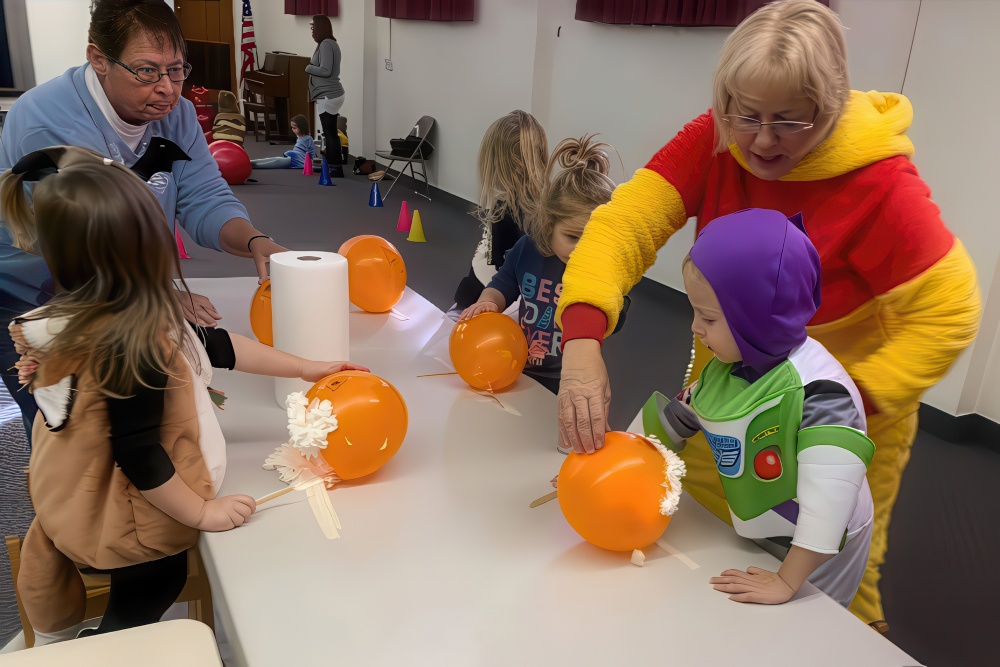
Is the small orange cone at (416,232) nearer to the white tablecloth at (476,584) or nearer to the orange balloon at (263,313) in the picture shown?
the orange balloon at (263,313)

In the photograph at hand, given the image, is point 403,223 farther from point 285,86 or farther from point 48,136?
point 285,86

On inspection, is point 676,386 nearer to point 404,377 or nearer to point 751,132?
point 404,377

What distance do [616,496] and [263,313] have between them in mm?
1011

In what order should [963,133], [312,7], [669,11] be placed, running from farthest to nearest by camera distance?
[312,7] → [669,11] → [963,133]

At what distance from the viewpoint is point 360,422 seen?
4.01 feet

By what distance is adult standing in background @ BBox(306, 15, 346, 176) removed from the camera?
27.2 ft

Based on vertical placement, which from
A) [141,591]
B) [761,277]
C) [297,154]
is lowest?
[297,154]

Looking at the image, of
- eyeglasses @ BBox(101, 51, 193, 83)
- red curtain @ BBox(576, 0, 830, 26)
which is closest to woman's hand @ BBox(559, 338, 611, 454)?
eyeglasses @ BBox(101, 51, 193, 83)

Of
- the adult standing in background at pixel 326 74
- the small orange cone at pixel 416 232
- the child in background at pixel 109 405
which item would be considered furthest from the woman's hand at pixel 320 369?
the adult standing in background at pixel 326 74

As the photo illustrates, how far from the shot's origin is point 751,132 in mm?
1192

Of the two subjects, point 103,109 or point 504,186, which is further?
point 504,186

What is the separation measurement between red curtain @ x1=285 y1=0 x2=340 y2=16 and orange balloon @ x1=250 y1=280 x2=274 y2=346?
29.4 feet

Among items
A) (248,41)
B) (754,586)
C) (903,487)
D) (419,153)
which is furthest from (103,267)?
(248,41)

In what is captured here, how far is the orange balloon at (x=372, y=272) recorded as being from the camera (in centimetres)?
203
